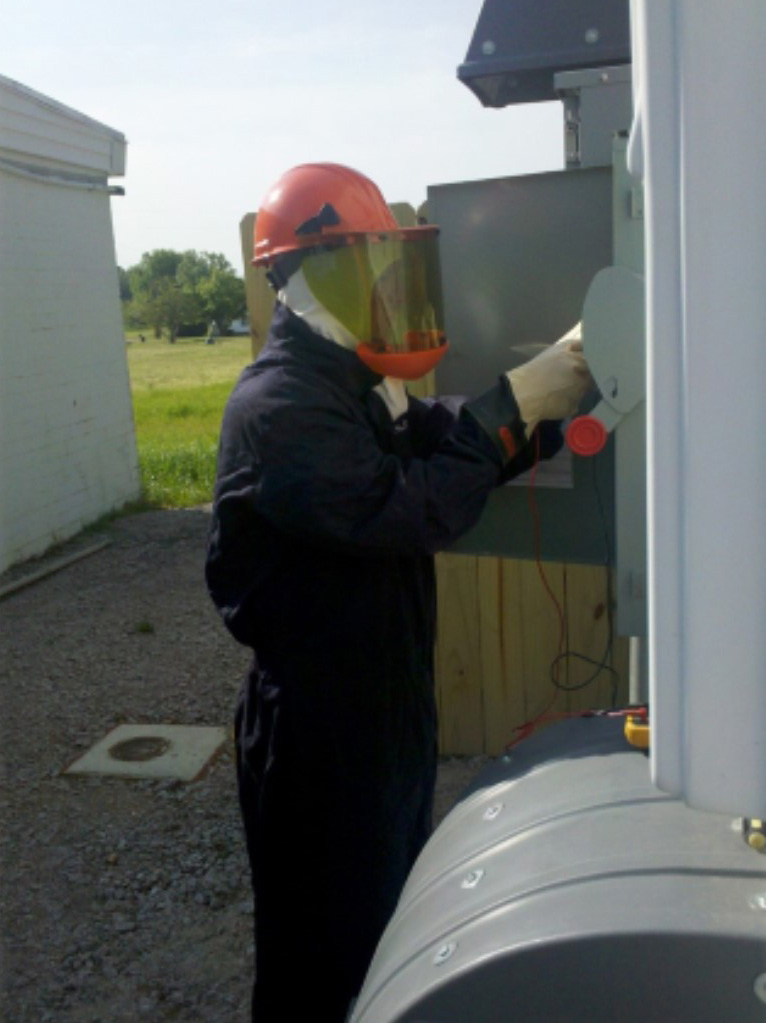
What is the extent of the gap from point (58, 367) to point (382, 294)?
24.5ft

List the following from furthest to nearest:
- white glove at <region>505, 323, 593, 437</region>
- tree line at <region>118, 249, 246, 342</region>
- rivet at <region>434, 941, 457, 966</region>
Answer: tree line at <region>118, 249, 246, 342</region>
white glove at <region>505, 323, 593, 437</region>
rivet at <region>434, 941, 457, 966</region>

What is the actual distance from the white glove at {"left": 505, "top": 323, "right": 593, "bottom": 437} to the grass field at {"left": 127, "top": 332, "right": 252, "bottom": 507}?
8663 millimetres

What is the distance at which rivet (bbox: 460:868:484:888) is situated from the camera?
1.33 meters

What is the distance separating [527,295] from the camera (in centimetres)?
295

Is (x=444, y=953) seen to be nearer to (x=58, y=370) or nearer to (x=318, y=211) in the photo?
(x=318, y=211)

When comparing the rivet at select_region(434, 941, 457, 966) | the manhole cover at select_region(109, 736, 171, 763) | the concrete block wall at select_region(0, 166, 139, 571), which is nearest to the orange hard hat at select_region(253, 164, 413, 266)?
the rivet at select_region(434, 941, 457, 966)

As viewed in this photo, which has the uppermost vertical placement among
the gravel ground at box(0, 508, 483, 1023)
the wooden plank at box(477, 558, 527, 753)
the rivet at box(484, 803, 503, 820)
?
the rivet at box(484, 803, 503, 820)

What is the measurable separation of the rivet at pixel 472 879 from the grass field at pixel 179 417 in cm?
941

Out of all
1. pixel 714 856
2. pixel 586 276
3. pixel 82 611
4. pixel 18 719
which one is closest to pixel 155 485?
pixel 82 611

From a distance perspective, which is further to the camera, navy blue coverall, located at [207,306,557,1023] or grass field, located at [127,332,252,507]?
grass field, located at [127,332,252,507]

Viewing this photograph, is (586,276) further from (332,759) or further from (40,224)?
(40,224)

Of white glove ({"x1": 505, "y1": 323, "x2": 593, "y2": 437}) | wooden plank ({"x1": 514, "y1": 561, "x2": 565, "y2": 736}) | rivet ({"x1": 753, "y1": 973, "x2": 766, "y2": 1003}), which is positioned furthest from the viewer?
wooden plank ({"x1": 514, "y1": 561, "x2": 565, "y2": 736})

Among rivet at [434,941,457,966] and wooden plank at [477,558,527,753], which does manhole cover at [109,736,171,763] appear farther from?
rivet at [434,941,457,966]

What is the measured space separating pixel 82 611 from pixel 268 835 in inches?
202
